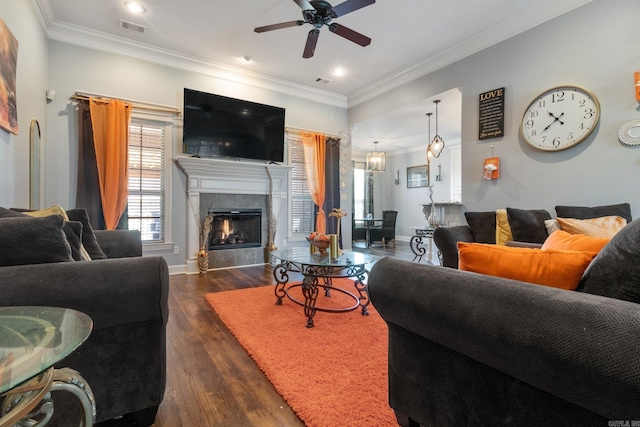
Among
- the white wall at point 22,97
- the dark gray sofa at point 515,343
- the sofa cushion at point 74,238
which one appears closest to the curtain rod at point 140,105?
the white wall at point 22,97


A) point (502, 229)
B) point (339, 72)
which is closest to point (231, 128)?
point (339, 72)

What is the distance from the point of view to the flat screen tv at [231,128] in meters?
4.24

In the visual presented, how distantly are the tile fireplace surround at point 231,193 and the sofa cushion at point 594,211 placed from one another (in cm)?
376

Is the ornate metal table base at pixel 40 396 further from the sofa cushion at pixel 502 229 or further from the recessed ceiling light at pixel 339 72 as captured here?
the recessed ceiling light at pixel 339 72

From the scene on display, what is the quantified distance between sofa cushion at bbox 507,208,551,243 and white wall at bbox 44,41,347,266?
4.11 m

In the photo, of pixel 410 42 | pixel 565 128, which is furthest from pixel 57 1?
pixel 565 128

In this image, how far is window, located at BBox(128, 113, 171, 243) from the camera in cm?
402

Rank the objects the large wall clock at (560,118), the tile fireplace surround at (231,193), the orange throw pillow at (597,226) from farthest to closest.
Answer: the tile fireplace surround at (231,193)
the large wall clock at (560,118)
the orange throw pillow at (597,226)

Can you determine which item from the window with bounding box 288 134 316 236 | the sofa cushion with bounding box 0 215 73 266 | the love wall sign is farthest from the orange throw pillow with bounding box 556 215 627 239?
the window with bounding box 288 134 316 236

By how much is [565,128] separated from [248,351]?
3.60m

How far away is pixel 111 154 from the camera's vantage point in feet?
12.2

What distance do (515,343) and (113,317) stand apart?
132 centimetres

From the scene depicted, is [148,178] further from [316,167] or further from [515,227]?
[515,227]

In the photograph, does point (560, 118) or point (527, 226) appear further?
point (560, 118)
